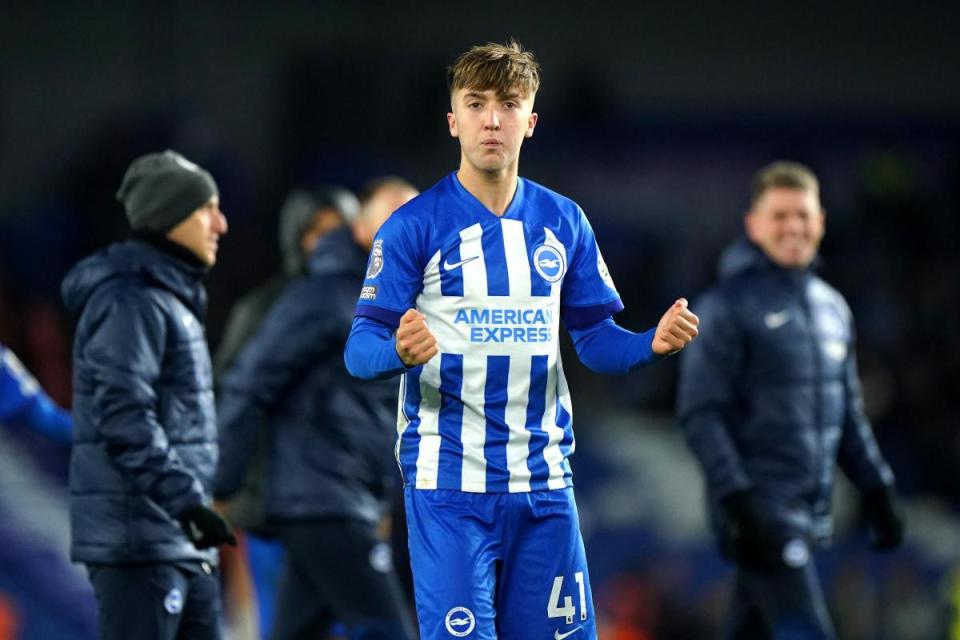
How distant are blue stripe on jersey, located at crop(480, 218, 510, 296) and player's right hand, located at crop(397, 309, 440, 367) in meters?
0.44

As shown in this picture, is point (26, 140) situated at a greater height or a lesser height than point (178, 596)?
greater

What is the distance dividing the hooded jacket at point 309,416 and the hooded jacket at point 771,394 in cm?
119

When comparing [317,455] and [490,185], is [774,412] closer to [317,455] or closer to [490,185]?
[317,455]

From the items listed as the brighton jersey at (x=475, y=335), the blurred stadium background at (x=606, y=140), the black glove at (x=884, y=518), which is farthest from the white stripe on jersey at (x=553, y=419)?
the blurred stadium background at (x=606, y=140)

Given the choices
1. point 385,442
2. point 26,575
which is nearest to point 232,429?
point 385,442

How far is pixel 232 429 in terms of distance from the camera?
245 inches

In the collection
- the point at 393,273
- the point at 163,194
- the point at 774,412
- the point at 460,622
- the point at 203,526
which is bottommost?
the point at 460,622

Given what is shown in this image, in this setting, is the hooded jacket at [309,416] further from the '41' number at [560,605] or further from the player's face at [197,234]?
the '41' number at [560,605]

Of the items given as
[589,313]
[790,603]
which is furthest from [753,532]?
[589,313]

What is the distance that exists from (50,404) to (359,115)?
960 cm

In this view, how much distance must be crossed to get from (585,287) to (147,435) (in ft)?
4.30

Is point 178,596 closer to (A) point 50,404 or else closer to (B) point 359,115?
(A) point 50,404

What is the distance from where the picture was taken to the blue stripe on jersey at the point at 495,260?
4219mm

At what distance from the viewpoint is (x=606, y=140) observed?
591 inches
